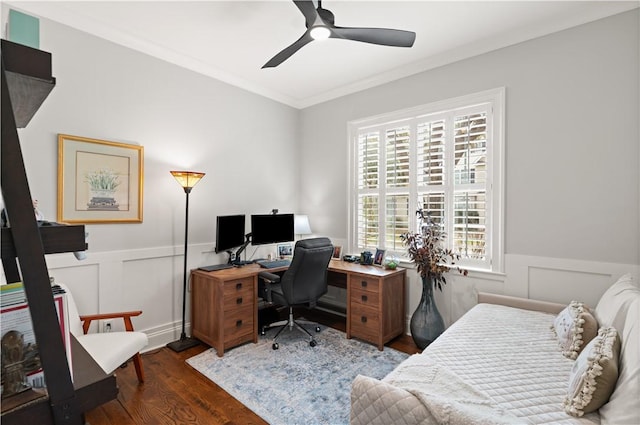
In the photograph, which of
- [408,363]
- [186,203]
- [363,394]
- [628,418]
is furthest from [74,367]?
[186,203]

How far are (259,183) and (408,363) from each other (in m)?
2.85

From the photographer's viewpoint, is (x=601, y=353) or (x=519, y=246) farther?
(x=519, y=246)

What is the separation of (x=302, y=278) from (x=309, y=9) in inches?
86.0

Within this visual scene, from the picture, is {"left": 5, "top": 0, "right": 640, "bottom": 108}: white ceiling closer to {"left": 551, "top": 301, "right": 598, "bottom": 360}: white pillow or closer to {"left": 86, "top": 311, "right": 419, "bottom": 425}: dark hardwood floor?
{"left": 551, "top": 301, "right": 598, "bottom": 360}: white pillow

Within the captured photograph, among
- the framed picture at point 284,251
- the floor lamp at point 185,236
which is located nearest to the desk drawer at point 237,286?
the floor lamp at point 185,236

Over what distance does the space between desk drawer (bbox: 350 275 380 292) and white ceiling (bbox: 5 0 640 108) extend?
2.19m

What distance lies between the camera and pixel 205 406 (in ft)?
7.30

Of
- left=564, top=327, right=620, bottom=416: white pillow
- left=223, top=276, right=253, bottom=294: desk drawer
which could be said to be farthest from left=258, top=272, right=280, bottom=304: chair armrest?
left=564, top=327, right=620, bottom=416: white pillow

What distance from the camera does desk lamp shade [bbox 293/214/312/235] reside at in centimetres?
413

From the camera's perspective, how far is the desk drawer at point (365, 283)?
313cm

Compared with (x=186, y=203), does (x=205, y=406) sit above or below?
below

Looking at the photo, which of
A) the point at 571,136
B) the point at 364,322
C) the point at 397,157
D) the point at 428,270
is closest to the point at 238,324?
the point at 364,322

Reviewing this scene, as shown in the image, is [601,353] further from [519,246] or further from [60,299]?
[60,299]

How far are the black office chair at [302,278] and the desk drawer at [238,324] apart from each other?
251 millimetres
